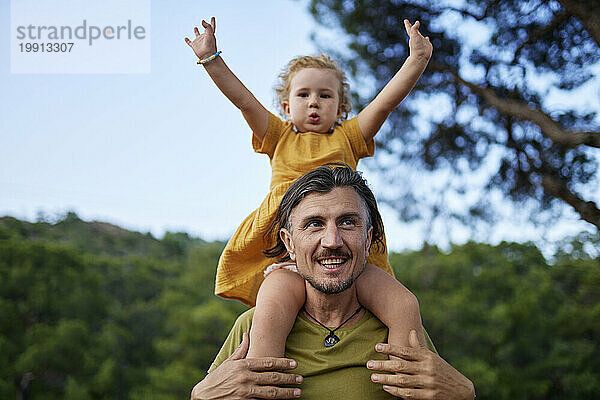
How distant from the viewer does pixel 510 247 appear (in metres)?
15.8

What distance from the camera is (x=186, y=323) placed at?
19094 mm

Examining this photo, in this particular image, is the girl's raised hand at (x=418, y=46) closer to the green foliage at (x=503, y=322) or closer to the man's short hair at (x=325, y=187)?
the man's short hair at (x=325, y=187)

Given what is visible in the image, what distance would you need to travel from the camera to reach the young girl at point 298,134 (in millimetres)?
2392

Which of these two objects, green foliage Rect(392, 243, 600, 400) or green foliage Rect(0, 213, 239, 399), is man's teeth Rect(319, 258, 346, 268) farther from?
green foliage Rect(0, 213, 239, 399)

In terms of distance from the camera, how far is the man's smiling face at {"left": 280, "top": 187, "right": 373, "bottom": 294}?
7.00 feet

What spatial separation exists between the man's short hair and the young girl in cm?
11

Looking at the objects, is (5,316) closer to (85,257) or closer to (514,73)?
(85,257)

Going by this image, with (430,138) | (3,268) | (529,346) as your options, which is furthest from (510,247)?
(3,268)

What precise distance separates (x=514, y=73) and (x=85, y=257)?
1718cm

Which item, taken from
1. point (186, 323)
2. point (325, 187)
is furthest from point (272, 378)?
point (186, 323)

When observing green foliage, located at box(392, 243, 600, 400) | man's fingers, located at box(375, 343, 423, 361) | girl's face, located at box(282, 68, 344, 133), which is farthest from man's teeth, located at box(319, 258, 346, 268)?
green foliage, located at box(392, 243, 600, 400)

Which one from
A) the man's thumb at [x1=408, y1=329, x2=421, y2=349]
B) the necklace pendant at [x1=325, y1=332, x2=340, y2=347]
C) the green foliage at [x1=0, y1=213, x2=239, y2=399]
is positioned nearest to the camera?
the man's thumb at [x1=408, y1=329, x2=421, y2=349]

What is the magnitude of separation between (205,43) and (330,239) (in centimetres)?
95

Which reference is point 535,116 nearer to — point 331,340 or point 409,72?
point 409,72
